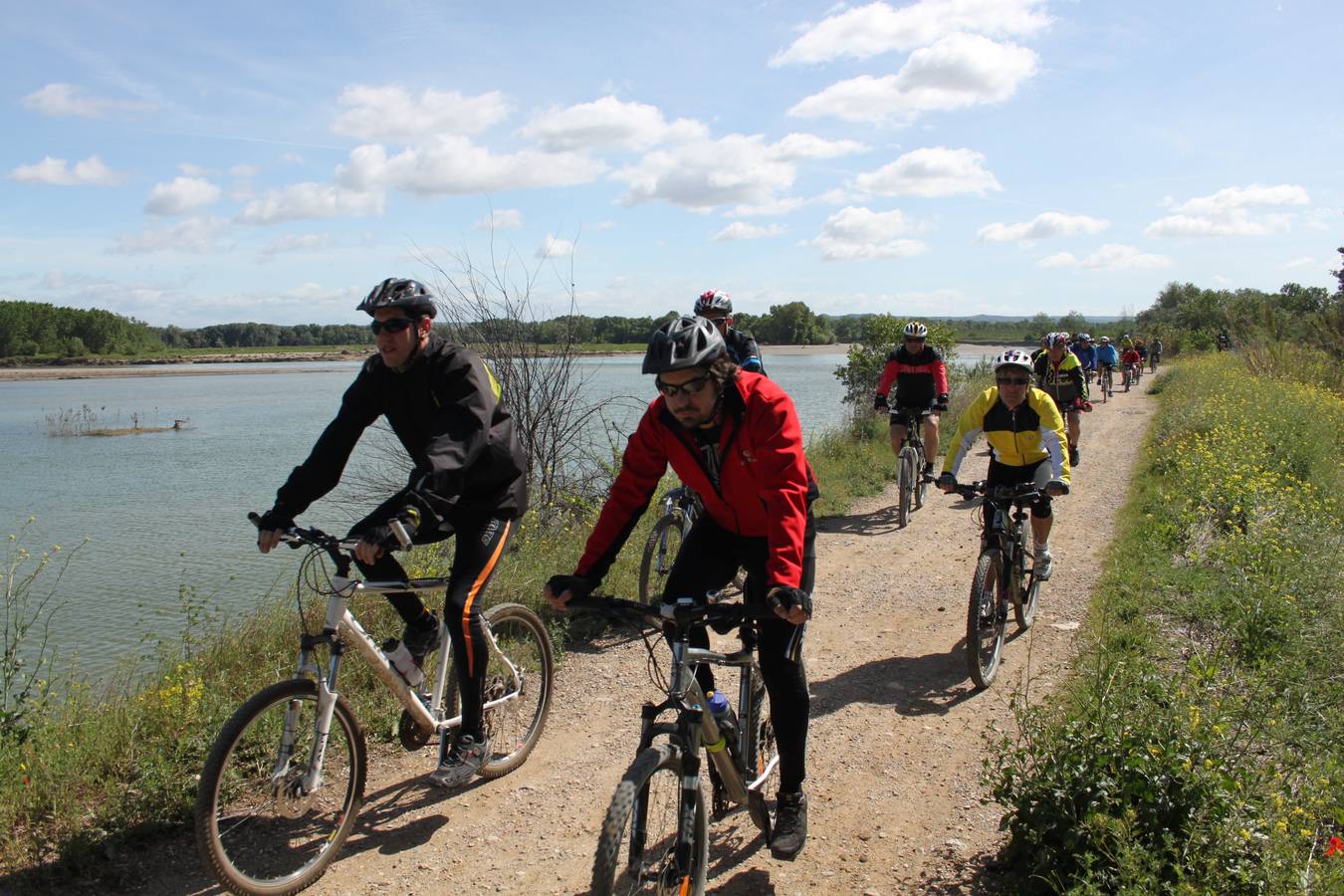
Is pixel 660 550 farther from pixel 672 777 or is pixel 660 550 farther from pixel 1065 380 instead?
pixel 1065 380

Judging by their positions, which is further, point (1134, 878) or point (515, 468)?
point (515, 468)

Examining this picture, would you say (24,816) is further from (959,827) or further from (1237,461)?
(1237,461)

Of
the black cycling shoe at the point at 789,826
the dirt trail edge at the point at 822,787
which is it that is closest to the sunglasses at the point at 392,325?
the dirt trail edge at the point at 822,787

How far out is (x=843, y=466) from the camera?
14.1m

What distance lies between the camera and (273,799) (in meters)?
3.66

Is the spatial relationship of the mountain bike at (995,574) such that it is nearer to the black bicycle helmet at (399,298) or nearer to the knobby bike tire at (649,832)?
the knobby bike tire at (649,832)

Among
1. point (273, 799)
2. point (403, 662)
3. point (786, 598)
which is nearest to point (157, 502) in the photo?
point (403, 662)

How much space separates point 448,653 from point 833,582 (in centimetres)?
466

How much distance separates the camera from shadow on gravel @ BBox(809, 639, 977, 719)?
562 cm

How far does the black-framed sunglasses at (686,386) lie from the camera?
127 inches

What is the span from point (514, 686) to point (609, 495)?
1.30 m

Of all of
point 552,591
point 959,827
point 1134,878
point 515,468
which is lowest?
point 959,827

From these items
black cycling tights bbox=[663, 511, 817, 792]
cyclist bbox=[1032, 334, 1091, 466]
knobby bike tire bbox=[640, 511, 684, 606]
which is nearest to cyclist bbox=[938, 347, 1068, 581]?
knobby bike tire bbox=[640, 511, 684, 606]

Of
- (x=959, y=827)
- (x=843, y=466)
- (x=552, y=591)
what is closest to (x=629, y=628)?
(x=959, y=827)
